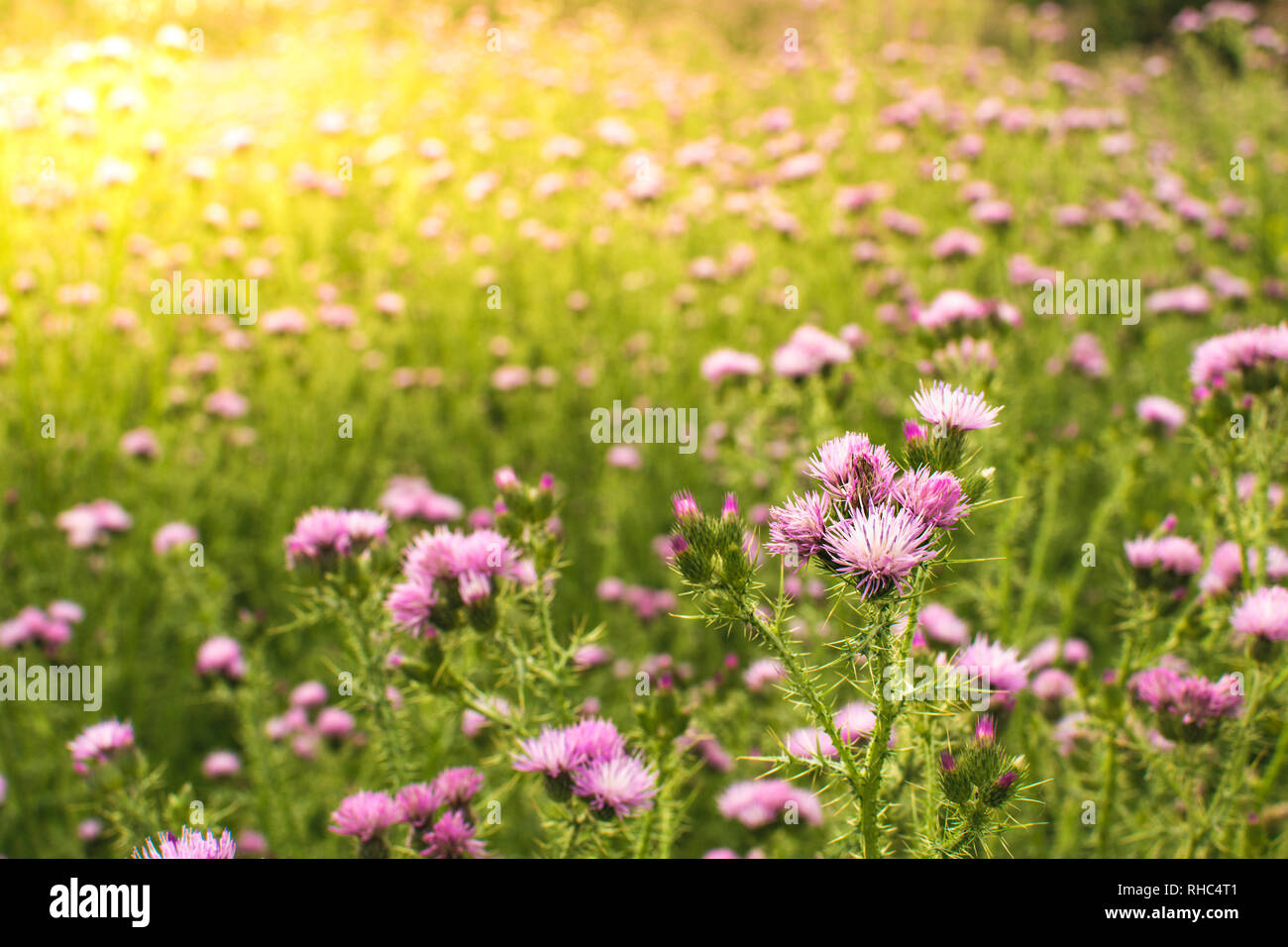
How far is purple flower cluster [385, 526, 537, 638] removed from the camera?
1539mm

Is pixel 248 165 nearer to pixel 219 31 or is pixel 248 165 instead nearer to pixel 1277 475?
pixel 1277 475

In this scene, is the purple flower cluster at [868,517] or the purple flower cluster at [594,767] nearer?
the purple flower cluster at [868,517]

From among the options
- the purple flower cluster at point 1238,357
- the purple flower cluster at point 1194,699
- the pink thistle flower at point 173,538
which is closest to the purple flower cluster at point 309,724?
the pink thistle flower at point 173,538

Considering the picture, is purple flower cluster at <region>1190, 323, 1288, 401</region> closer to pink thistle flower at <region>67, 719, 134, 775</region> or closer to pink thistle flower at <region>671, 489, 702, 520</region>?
pink thistle flower at <region>671, 489, 702, 520</region>

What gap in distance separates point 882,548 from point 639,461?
2853mm

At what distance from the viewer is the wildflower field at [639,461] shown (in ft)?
4.88

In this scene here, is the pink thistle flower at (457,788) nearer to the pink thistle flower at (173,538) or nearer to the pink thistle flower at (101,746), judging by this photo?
the pink thistle flower at (101,746)

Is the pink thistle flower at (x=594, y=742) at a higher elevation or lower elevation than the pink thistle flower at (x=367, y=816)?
higher

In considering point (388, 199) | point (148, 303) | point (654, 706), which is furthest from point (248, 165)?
point (654, 706)

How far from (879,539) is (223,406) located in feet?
11.8

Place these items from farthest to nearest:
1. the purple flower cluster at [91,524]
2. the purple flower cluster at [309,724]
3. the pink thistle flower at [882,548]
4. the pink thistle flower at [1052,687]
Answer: the purple flower cluster at [91,524] → the purple flower cluster at [309,724] → the pink thistle flower at [1052,687] → the pink thistle flower at [882,548]

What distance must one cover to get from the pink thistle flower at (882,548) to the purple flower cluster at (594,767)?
1.61 feet

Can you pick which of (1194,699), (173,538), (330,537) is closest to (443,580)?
(330,537)

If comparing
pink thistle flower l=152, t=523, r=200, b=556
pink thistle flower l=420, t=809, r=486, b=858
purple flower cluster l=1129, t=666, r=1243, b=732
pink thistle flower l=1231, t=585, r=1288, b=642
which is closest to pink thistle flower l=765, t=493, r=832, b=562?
pink thistle flower l=420, t=809, r=486, b=858
